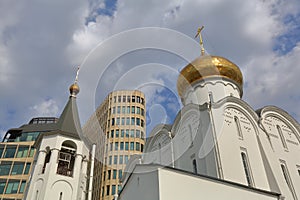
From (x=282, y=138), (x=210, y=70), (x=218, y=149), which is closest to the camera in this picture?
(x=218, y=149)

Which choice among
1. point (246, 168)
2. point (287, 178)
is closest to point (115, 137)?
point (287, 178)

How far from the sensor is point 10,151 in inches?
1442

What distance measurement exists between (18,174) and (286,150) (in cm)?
2989

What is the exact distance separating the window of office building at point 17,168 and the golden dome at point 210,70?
25.9 meters

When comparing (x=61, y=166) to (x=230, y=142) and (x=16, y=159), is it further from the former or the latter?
(x=16, y=159)

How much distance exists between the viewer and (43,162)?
18.5 m

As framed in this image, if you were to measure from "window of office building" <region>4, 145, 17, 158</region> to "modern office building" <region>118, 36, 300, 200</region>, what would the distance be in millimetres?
25015

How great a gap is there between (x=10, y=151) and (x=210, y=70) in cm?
2974

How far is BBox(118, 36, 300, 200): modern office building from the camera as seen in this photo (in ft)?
30.8

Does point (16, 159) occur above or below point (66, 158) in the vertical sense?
above

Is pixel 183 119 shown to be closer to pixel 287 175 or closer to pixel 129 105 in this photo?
pixel 287 175

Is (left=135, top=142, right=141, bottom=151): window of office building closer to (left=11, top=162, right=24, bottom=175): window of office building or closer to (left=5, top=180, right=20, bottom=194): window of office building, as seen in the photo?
(left=11, top=162, right=24, bottom=175): window of office building

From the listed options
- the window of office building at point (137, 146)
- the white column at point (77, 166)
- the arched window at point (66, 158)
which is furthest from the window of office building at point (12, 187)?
the white column at point (77, 166)

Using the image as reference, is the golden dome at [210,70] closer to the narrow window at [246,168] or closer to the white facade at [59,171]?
the narrow window at [246,168]
